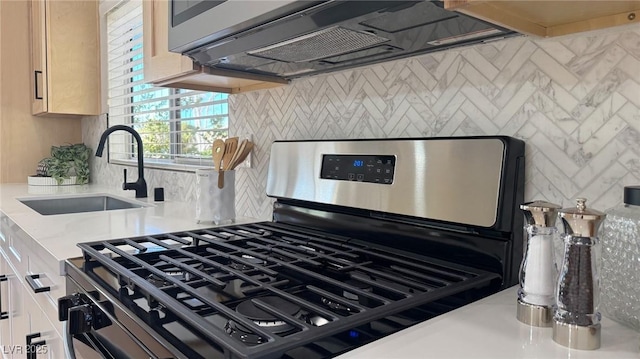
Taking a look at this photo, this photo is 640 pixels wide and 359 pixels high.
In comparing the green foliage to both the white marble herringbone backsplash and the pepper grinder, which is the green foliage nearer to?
the white marble herringbone backsplash

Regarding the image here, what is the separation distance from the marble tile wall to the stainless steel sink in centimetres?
161

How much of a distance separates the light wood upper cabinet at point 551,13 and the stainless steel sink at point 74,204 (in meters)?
2.07

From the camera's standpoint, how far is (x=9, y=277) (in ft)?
6.20

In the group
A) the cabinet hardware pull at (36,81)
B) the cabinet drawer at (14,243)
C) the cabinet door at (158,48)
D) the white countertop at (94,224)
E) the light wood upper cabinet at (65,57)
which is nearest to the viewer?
the white countertop at (94,224)

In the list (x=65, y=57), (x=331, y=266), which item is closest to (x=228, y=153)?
(x=331, y=266)

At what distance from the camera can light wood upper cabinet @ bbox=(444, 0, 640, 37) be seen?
0.71 m

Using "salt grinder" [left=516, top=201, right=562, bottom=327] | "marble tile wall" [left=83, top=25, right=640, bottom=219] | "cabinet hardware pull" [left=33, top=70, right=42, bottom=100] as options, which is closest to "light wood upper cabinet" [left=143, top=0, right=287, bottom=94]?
"marble tile wall" [left=83, top=25, right=640, bottom=219]

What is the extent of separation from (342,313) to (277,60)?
0.77 meters

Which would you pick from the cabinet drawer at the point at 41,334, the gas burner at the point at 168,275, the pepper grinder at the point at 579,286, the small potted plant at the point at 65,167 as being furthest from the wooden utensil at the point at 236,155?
the small potted plant at the point at 65,167

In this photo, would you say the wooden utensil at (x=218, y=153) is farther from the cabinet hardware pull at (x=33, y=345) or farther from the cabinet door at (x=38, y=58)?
the cabinet door at (x=38, y=58)

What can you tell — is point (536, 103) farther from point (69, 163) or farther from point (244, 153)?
point (69, 163)

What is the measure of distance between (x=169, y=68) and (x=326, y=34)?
71 cm

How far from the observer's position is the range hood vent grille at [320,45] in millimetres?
970

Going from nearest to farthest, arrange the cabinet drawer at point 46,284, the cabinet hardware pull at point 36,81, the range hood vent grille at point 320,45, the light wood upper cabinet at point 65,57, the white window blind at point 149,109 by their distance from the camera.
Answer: the range hood vent grille at point 320,45, the cabinet drawer at point 46,284, the white window blind at point 149,109, the light wood upper cabinet at point 65,57, the cabinet hardware pull at point 36,81
